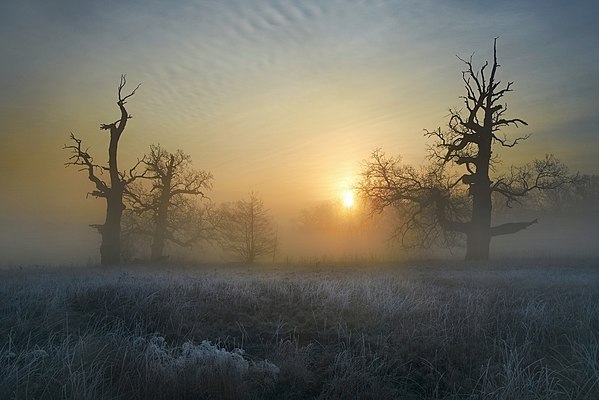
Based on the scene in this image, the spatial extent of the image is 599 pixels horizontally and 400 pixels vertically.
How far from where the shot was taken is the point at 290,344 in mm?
6734

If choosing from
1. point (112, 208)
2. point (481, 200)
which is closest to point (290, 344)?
point (481, 200)

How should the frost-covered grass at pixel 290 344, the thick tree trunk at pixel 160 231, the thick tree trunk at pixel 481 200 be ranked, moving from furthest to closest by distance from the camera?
1. the thick tree trunk at pixel 160 231
2. the thick tree trunk at pixel 481 200
3. the frost-covered grass at pixel 290 344

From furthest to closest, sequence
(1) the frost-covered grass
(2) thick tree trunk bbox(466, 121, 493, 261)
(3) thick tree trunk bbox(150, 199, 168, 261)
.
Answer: (3) thick tree trunk bbox(150, 199, 168, 261) → (2) thick tree trunk bbox(466, 121, 493, 261) → (1) the frost-covered grass

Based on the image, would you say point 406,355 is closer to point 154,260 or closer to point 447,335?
point 447,335

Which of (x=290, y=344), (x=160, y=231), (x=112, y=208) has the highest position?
(x=112, y=208)

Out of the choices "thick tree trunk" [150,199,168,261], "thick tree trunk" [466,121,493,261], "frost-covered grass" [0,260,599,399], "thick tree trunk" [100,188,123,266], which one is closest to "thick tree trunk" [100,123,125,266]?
"thick tree trunk" [100,188,123,266]

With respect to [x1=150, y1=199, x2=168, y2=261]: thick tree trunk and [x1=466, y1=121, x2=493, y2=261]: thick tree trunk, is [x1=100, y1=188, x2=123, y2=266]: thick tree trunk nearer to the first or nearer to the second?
[x1=150, y1=199, x2=168, y2=261]: thick tree trunk

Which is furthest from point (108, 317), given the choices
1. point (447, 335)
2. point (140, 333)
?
point (447, 335)

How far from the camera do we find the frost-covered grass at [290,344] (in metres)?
5.36

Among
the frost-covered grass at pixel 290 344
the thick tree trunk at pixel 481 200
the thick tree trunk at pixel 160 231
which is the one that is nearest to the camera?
the frost-covered grass at pixel 290 344

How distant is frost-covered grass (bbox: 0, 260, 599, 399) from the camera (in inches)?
211

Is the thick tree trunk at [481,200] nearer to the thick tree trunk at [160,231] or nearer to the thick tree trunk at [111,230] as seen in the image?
the thick tree trunk at [111,230]

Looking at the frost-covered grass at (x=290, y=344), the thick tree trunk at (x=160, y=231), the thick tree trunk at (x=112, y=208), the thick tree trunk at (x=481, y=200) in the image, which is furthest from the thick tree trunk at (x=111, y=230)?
the thick tree trunk at (x=481, y=200)

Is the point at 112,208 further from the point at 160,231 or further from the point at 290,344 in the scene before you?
the point at 290,344
